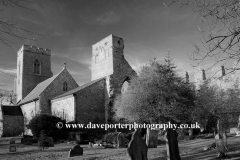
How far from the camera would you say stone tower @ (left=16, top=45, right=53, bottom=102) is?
128 ft

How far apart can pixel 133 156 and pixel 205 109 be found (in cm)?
1949

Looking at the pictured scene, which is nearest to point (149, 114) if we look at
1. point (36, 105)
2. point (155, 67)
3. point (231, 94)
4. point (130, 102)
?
point (130, 102)

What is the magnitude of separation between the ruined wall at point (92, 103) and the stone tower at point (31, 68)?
17.5 m

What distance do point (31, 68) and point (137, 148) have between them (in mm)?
36977

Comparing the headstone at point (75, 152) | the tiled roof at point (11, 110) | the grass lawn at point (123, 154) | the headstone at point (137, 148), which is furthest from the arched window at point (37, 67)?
the headstone at point (137, 148)

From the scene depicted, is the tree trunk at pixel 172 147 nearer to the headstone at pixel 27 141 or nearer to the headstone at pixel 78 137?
the headstone at pixel 78 137

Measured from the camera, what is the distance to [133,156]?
23.2ft

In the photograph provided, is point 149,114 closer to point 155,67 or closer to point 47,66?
point 155,67

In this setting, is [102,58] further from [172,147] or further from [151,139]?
[172,147]

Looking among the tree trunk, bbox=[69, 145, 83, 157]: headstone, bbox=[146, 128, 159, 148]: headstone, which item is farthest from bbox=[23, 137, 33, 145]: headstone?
the tree trunk

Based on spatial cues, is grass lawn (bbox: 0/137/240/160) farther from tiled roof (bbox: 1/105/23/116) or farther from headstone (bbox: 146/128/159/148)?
tiled roof (bbox: 1/105/23/116)

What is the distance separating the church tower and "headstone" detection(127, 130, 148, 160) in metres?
21.3

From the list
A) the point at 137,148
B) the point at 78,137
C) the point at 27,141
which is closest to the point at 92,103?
the point at 78,137

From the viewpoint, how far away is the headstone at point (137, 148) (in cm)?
710
